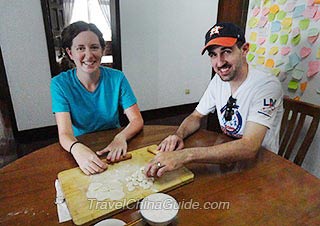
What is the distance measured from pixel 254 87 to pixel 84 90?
99cm

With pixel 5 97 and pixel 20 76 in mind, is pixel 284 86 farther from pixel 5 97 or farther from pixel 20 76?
pixel 5 97

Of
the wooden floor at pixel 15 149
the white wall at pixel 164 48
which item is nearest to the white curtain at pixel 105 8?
the white wall at pixel 164 48

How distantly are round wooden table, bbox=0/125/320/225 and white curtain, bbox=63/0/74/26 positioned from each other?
14.3 ft

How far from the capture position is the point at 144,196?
76 cm

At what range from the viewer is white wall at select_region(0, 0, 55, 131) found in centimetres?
252

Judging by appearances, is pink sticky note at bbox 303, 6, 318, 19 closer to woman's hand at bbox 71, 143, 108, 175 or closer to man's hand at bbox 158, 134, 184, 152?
man's hand at bbox 158, 134, 184, 152

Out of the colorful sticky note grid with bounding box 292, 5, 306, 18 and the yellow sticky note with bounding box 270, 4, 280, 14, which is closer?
the colorful sticky note grid with bounding box 292, 5, 306, 18

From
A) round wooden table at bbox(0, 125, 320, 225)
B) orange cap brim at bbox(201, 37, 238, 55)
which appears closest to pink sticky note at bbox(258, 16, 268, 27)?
orange cap brim at bbox(201, 37, 238, 55)

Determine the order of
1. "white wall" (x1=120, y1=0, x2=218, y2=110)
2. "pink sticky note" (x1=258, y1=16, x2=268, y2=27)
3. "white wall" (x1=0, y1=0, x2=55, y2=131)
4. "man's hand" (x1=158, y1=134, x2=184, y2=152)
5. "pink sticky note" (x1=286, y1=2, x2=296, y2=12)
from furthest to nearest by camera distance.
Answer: "white wall" (x1=120, y1=0, x2=218, y2=110) < "white wall" (x1=0, y1=0, x2=55, y2=131) < "pink sticky note" (x1=258, y1=16, x2=268, y2=27) < "pink sticky note" (x1=286, y1=2, x2=296, y2=12) < "man's hand" (x1=158, y1=134, x2=184, y2=152)

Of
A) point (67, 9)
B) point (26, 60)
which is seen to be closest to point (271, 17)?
point (26, 60)

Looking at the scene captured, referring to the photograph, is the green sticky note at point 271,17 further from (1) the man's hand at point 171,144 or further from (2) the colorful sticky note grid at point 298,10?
(1) the man's hand at point 171,144

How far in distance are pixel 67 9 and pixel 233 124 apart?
15.4 ft

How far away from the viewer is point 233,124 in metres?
1.28

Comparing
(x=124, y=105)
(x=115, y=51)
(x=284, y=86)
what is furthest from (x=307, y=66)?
(x=115, y=51)
